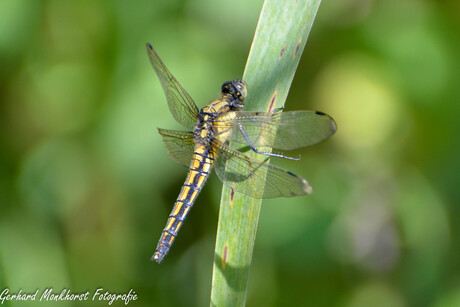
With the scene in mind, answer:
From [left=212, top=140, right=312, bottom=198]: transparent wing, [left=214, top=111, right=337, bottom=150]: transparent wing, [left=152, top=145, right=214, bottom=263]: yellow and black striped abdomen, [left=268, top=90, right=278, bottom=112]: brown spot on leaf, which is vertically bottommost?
[left=152, top=145, right=214, bottom=263]: yellow and black striped abdomen

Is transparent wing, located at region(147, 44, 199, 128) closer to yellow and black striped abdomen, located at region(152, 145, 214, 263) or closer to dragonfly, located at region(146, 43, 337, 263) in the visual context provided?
dragonfly, located at region(146, 43, 337, 263)

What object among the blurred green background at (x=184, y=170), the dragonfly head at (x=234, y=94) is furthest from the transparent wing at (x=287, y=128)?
the blurred green background at (x=184, y=170)

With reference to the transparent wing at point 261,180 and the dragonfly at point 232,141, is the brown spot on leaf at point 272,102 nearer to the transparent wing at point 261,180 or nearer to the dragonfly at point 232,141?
the dragonfly at point 232,141

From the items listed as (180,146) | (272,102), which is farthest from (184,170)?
(272,102)

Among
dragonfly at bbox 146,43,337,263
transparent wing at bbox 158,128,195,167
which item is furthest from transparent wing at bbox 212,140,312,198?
transparent wing at bbox 158,128,195,167

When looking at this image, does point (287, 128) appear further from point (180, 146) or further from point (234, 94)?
point (180, 146)

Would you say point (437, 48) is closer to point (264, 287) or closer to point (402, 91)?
point (402, 91)

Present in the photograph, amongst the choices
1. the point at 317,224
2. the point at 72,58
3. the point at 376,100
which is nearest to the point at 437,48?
the point at 376,100
